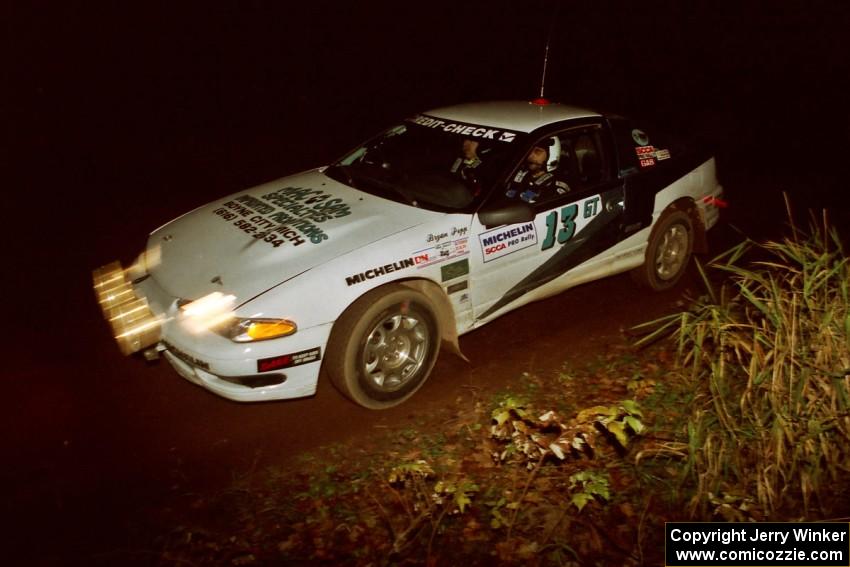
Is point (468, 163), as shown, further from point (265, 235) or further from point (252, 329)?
point (252, 329)

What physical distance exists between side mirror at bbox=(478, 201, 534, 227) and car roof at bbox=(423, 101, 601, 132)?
769mm

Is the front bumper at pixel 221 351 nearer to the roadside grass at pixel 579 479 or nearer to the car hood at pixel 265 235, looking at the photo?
the car hood at pixel 265 235

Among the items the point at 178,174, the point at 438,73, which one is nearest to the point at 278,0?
the point at 438,73

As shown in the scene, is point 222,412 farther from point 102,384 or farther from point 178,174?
point 178,174

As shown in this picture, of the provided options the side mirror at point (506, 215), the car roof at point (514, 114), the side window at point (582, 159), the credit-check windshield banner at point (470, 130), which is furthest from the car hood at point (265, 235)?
the side window at point (582, 159)

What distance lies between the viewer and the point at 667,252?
17.6 feet

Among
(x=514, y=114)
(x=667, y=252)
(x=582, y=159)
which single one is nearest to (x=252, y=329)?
(x=514, y=114)

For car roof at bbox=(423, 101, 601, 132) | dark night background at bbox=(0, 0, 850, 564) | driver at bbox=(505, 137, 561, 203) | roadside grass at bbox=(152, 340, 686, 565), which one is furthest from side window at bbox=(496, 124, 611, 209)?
roadside grass at bbox=(152, 340, 686, 565)

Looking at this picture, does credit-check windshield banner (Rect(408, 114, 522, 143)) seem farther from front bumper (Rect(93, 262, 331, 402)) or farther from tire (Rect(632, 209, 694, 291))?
front bumper (Rect(93, 262, 331, 402))

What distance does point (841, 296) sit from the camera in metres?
3.53

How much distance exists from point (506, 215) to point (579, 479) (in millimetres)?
1525

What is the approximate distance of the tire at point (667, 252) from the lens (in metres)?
5.14

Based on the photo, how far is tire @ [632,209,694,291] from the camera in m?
5.14

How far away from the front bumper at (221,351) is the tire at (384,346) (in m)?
0.13
